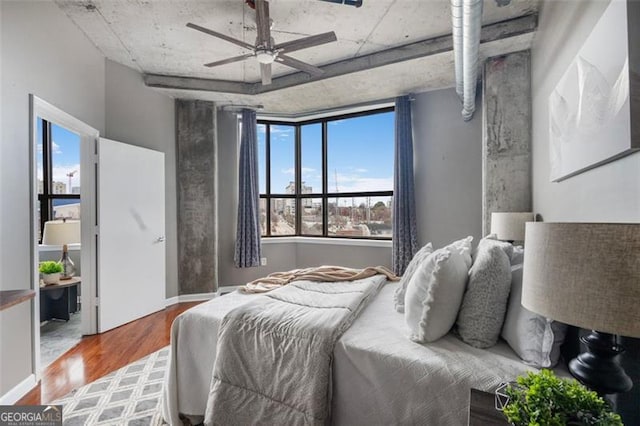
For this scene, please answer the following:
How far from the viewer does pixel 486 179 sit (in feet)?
10.2

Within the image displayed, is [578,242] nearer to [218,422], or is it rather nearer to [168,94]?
[218,422]

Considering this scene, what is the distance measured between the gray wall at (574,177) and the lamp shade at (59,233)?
457cm

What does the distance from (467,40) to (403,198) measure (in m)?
2.11

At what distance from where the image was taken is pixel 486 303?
Result: 53.4 inches

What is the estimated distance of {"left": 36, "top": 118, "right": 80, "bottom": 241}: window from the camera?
4.29m

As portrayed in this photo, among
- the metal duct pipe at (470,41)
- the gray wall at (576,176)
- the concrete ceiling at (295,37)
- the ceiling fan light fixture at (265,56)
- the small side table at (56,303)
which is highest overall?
the concrete ceiling at (295,37)

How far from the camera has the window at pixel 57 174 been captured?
429 cm

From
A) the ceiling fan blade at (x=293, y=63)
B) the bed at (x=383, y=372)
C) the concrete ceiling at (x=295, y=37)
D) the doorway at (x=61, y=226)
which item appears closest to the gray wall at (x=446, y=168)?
the concrete ceiling at (x=295, y=37)

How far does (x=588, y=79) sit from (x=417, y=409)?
1640 mm

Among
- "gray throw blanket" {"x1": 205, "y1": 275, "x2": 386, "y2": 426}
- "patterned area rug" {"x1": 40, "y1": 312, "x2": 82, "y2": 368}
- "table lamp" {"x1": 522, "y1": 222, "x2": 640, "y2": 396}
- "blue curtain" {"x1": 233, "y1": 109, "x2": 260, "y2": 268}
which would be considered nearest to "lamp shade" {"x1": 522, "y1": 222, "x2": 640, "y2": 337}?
"table lamp" {"x1": 522, "y1": 222, "x2": 640, "y2": 396}

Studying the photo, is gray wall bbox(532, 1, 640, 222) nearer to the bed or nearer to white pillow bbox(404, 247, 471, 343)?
white pillow bbox(404, 247, 471, 343)

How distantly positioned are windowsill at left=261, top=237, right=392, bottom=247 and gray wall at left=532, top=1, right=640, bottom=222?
2.00 metres

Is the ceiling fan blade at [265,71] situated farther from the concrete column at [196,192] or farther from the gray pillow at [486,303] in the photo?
the gray pillow at [486,303]

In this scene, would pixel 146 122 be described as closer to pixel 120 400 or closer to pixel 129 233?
pixel 129 233
